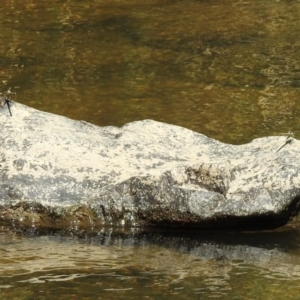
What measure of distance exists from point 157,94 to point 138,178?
3.63 meters

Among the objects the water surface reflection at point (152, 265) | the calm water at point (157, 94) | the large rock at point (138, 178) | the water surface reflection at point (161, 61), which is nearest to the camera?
the water surface reflection at point (152, 265)

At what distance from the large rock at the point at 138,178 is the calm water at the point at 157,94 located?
0.47ft

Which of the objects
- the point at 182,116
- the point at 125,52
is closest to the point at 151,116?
the point at 182,116

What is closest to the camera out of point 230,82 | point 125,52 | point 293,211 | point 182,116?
point 293,211

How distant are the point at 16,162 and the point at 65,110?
2836 millimetres

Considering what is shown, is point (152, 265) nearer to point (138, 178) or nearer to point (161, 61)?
point (138, 178)

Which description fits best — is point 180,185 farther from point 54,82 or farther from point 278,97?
point 54,82

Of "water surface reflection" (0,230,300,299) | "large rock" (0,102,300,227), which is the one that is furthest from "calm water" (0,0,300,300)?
"large rock" (0,102,300,227)

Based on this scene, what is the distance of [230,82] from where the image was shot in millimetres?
10320

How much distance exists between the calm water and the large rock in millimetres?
144

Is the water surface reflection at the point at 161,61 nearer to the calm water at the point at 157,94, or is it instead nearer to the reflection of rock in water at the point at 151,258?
the calm water at the point at 157,94

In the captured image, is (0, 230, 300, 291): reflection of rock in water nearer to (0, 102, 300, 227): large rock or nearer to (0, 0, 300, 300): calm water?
(0, 0, 300, 300): calm water

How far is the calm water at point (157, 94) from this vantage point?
18.9 feet

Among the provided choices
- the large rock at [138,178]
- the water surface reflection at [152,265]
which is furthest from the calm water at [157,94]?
the large rock at [138,178]
